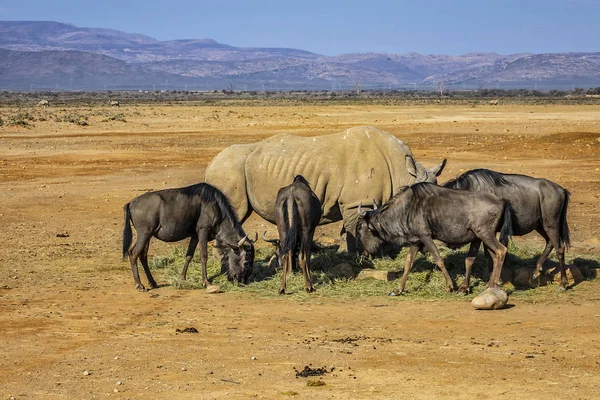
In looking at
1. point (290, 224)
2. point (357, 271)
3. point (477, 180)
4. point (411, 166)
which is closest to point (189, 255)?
point (290, 224)

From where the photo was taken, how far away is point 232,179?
→ 15062 millimetres

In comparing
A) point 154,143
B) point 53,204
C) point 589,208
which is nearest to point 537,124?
point 154,143

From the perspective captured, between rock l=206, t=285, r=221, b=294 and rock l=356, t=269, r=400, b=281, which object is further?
rock l=356, t=269, r=400, b=281

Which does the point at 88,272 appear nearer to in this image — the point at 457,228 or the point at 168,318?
the point at 168,318

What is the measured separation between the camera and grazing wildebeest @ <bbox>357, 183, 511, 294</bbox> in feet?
41.0

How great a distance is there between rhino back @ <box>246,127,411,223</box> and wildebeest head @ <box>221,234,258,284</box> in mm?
1546

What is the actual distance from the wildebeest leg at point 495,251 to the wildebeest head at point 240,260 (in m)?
3.38

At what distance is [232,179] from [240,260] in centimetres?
192

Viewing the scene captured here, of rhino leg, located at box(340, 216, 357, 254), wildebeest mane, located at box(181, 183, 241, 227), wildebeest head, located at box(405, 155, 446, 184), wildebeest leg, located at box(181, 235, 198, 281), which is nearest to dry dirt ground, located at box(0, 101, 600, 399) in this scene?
wildebeest leg, located at box(181, 235, 198, 281)

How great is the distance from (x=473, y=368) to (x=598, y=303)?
144 inches

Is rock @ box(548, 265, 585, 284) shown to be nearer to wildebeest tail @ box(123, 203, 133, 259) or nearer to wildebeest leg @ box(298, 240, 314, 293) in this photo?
wildebeest leg @ box(298, 240, 314, 293)

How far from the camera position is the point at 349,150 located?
1518 centimetres

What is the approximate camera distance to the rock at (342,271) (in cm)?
1395

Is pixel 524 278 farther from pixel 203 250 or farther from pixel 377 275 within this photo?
pixel 203 250
